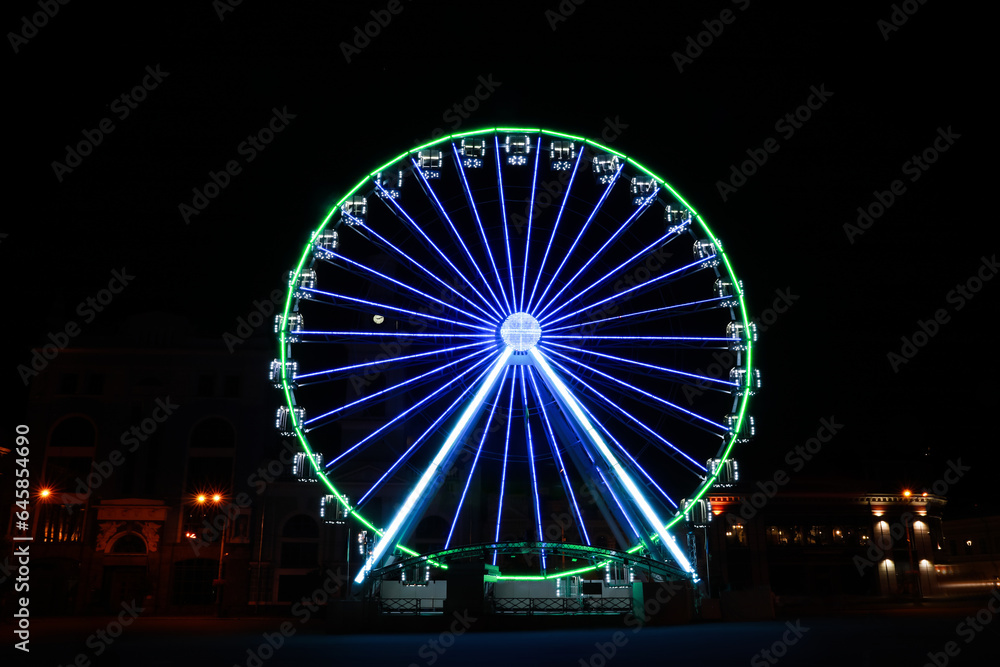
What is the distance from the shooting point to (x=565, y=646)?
1998cm

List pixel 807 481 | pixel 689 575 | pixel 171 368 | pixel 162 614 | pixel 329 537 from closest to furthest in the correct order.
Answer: pixel 689 575, pixel 162 614, pixel 329 537, pixel 171 368, pixel 807 481

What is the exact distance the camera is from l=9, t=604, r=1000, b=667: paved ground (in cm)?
1644

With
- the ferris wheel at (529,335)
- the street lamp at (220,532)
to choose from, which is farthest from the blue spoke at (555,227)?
the street lamp at (220,532)

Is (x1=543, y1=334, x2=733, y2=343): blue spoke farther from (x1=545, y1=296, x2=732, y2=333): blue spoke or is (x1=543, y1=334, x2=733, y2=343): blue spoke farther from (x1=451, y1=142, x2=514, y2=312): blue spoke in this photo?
(x1=451, y1=142, x2=514, y2=312): blue spoke

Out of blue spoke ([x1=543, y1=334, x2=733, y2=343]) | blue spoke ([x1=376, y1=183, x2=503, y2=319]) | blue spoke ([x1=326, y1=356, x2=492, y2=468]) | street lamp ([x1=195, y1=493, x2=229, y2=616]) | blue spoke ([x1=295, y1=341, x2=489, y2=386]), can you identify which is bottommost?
street lamp ([x1=195, y1=493, x2=229, y2=616])

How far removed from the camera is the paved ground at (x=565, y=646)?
1644 centimetres

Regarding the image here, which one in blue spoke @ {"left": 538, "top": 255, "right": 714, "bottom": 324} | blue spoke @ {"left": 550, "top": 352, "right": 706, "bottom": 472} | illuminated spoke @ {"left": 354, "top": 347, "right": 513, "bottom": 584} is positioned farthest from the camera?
blue spoke @ {"left": 538, "top": 255, "right": 714, "bottom": 324}

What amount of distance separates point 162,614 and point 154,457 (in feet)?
30.2

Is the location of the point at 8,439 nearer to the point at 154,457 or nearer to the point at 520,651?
the point at 154,457

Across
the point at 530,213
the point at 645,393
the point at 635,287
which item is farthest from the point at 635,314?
the point at 530,213

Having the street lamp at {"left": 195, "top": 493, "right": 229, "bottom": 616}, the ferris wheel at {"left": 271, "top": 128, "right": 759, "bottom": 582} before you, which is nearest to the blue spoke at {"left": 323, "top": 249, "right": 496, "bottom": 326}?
the ferris wheel at {"left": 271, "top": 128, "right": 759, "bottom": 582}

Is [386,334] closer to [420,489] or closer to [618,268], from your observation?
[420,489]

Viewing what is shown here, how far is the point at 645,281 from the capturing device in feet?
95.8

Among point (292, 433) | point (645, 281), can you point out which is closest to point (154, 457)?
point (292, 433)
